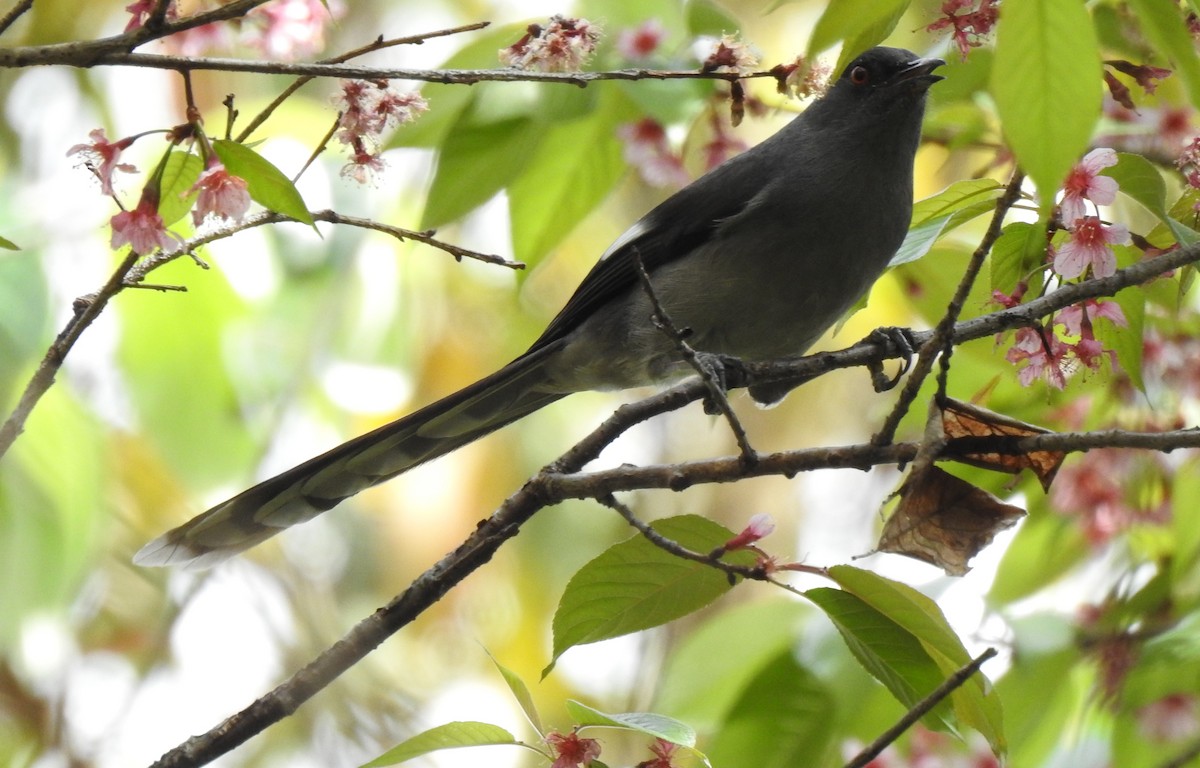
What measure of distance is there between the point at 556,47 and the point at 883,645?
1.41 m

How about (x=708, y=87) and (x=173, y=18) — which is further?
(x=708, y=87)

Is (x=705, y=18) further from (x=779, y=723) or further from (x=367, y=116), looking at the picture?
(x=779, y=723)

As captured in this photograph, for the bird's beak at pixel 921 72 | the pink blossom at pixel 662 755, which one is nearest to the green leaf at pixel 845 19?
the pink blossom at pixel 662 755

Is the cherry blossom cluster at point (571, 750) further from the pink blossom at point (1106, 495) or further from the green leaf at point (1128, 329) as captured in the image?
the pink blossom at point (1106, 495)

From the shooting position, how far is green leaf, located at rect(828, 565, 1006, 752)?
207 cm

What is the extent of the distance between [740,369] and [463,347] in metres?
4.73

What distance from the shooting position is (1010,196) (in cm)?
220

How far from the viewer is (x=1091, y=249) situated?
2.35m

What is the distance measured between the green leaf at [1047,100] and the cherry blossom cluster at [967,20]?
92 centimetres

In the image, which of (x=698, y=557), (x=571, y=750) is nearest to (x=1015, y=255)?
(x=698, y=557)

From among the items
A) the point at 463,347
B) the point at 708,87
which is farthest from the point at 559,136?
the point at 463,347

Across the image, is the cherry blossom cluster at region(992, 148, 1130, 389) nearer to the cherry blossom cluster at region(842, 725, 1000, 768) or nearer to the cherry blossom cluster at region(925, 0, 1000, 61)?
the cherry blossom cluster at region(925, 0, 1000, 61)

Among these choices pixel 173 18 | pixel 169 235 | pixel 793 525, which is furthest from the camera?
pixel 793 525

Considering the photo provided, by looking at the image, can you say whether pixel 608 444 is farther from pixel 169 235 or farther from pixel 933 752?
pixel 933 752
